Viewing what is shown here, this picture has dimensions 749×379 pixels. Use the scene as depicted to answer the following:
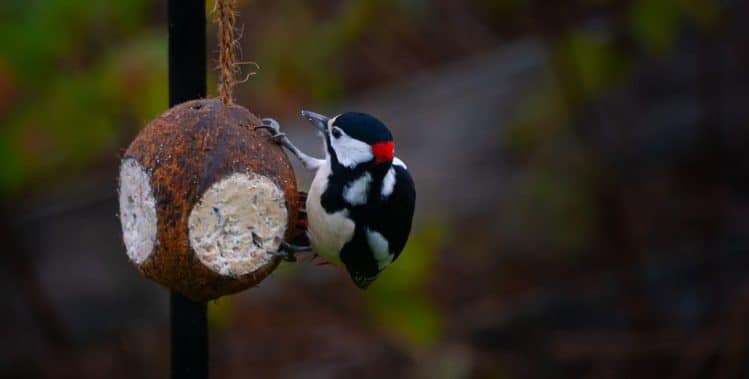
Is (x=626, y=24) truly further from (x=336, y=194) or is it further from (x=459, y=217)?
(x=336, y=194)

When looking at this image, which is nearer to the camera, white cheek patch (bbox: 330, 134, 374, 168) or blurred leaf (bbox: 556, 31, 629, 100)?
white cheek patch (bbox: 330, 134, 374, 168)

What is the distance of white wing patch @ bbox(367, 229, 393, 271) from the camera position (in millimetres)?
2039

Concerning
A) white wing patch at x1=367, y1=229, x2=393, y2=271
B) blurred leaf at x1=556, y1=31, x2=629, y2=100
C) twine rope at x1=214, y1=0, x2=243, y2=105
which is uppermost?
twine rope at x1=214, y1=0, x2=243, y2=105

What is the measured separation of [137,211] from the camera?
190 cm

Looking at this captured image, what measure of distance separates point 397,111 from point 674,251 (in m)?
1.58

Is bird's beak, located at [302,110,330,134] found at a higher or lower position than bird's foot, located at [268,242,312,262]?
higher

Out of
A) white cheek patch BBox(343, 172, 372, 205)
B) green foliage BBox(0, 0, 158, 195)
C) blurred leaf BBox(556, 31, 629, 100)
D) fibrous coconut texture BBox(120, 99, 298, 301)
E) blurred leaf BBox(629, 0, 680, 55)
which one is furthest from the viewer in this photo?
blurred leaf BBox(556, 31, 629, 100)

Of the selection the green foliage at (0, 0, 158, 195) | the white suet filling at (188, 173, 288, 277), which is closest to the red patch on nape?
the white suet filling at (188, 173, 288, 277)

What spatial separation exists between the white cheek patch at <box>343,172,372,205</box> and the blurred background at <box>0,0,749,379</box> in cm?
126

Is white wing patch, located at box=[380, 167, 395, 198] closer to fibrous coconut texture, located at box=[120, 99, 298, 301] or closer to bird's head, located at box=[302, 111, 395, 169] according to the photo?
bird's head, located at box=[302, 111, 395, 169]

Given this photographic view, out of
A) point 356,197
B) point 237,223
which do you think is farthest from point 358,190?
point 237,223

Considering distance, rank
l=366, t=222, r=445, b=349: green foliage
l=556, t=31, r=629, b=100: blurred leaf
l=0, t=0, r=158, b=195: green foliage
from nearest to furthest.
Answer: l=0, t=0, r=158, b=195: green foliage
l=366, t=222, r=445, b=349: green foliage
l=556, t=31, r=629, b=100: blurred leaf

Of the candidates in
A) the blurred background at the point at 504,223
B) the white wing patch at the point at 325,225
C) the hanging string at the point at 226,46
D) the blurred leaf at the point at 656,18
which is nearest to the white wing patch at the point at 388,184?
the white wing patch at the point at 325,225

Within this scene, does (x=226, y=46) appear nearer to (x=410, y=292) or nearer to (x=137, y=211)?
(x=137, y=211)
